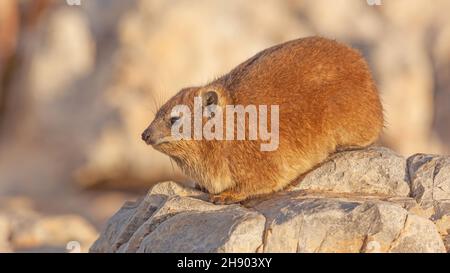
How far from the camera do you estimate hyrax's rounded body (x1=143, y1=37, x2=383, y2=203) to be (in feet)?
26.1

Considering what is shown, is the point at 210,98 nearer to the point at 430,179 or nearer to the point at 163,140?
the point at 163,140

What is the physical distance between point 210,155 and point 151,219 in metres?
0.84

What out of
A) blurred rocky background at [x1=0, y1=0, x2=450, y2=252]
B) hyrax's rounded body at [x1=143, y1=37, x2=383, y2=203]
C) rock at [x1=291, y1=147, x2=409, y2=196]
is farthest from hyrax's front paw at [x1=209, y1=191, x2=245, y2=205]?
blurred rocky background at [x1=0, y1=0, x2=450, y2=252]

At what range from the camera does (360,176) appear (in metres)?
8.16

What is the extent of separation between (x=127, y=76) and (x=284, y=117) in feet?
29.3

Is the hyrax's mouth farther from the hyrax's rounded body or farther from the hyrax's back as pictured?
the hyrax's back

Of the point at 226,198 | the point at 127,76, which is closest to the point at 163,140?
the point at 226,198

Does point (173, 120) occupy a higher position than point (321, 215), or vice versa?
point (173, 120)

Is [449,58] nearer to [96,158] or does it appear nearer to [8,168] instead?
[96,158]

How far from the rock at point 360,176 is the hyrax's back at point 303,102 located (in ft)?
0.45

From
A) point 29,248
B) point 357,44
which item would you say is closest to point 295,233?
point 29,248

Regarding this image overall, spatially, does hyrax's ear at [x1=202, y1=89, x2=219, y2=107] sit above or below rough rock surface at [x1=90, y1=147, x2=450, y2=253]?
above

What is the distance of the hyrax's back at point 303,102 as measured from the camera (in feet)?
26.1

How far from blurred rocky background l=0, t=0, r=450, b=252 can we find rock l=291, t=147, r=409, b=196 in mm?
7537
